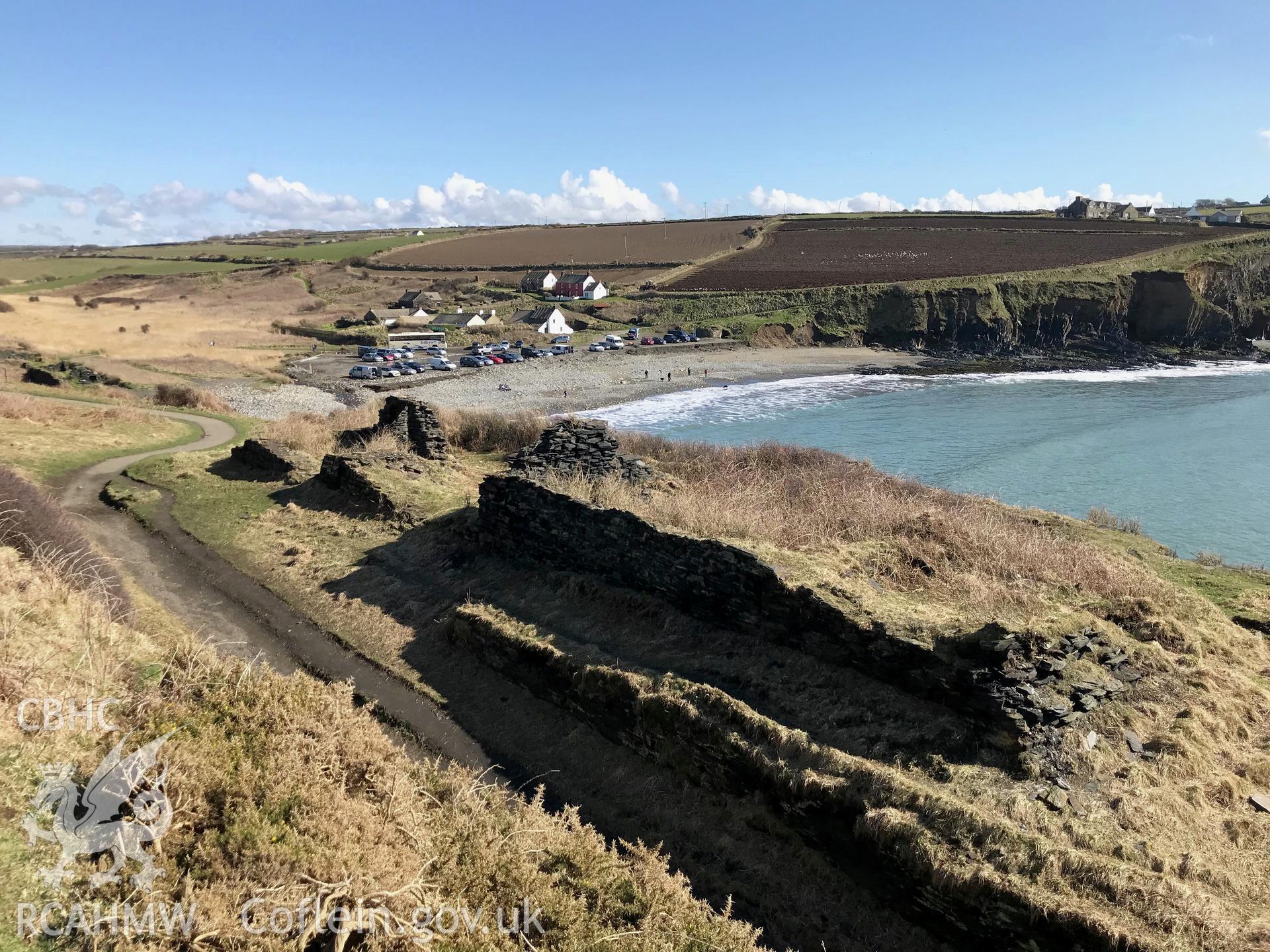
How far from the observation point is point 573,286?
105m

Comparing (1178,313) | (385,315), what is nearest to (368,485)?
(385,315)

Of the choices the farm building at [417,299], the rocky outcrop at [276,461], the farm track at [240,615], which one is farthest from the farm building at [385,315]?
the farm track at [240,615]

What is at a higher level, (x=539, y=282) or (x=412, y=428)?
(x=539, y=282)

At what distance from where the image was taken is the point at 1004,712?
8500 millimetres

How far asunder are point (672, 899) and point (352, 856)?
276cm

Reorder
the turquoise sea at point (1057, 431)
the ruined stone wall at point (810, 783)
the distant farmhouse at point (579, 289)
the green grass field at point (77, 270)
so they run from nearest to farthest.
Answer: the ruined stone wall at point (810, 783) → the turquoise sea at point (1057, 431) → the distant farmhouse at point (579, 289) → the green grass field at point (77, 270)

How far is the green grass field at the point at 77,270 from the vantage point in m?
Answer: 120

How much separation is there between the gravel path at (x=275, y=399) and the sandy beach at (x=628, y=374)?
254 inches

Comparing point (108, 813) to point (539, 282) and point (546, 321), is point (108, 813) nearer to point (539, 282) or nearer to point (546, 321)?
point (546, 321)

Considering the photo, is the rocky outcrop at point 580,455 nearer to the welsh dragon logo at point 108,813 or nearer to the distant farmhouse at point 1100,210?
the welsh dragon logo at point 108,813

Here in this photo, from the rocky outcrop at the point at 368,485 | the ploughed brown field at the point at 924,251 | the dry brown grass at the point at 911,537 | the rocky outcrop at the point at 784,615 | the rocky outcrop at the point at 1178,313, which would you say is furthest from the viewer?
the ploughed brown field at the point at 924,251

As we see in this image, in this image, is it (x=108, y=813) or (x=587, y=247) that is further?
(x=587, y=247)

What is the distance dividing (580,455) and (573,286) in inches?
3484

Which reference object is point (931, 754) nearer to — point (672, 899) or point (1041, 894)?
point (1041, 894)
